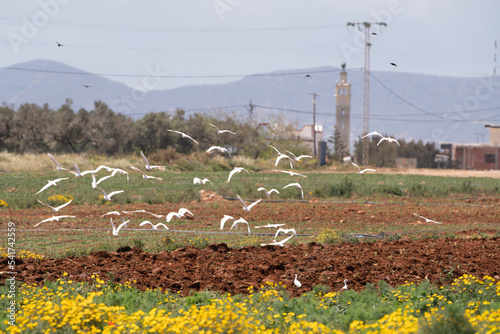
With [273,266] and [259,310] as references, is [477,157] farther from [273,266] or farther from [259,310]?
[259,310]

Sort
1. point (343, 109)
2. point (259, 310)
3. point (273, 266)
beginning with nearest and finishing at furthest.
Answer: point (259, 310), point (273, 266), point (343, 109)

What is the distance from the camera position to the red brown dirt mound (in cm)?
1027

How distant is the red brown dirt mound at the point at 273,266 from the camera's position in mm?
10273

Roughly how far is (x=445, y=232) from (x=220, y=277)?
28.0 ft

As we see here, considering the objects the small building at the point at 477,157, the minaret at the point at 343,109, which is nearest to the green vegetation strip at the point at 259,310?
the small building at the point at 477,157

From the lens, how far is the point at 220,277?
34.7 ft

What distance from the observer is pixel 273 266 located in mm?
11266

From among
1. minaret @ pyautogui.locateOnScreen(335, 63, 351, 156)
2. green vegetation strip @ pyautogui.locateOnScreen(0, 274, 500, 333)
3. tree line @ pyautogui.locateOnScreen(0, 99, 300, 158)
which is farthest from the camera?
minaret @ pyautogui.locateOnScreen(335, 63, 351, 156)

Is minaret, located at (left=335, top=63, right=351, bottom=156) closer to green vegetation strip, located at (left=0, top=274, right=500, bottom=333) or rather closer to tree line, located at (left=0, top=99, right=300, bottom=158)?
tree line, located at (left=0, top=99, right=300, bottom=158)

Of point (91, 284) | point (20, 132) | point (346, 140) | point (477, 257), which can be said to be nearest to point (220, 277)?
point (91, 284)

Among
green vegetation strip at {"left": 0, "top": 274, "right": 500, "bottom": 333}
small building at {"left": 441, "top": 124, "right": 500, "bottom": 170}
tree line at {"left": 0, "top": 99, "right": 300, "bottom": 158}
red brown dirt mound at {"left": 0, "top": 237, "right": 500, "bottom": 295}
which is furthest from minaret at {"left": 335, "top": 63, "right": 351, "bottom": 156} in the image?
green vegetation strip at {"left": 0, "top": 274, "right": 500, "bottom": 333}

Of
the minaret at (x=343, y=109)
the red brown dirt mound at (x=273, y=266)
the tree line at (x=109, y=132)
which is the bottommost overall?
the red brown dirt mound at (x=273, y=266)

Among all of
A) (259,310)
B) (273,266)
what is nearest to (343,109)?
(273,266)

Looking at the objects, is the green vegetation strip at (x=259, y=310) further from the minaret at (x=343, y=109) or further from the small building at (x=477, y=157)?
the minaret at (x=343, y=109)
